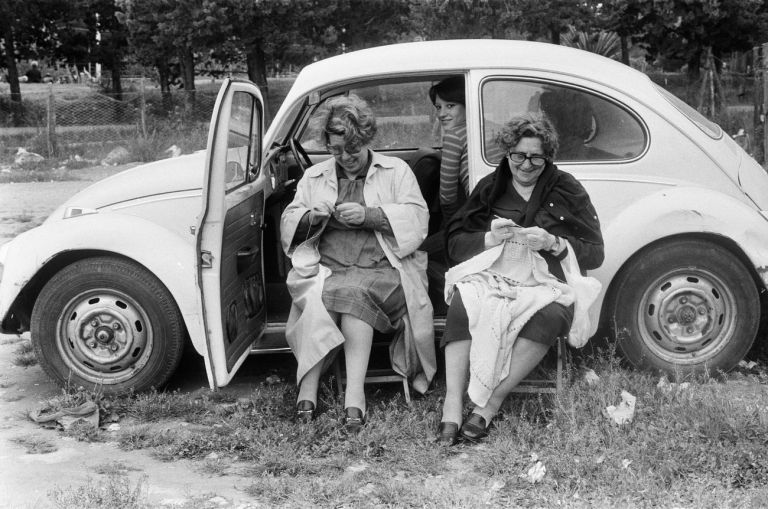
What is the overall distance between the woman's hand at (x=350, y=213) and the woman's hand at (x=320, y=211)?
43 millimetres

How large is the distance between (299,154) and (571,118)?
1.67 metres

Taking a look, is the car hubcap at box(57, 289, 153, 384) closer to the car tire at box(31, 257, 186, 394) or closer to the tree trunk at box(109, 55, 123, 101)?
the car tire at box(31, 257, 186, 394)

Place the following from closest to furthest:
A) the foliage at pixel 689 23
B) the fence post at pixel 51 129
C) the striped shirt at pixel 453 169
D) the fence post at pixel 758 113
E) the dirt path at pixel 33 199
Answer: the striped shirt at pixel 453 169
the dirt path at pixel 33 199
the fence post at pixel 758 113
the fence post at pixel 51 129
the foliage at pixel 689 23

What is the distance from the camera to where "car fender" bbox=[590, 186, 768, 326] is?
190 inches

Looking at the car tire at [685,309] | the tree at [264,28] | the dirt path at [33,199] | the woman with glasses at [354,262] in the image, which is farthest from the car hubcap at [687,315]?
the tree at [264,28]

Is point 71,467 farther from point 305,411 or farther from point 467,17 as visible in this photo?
point 467,17

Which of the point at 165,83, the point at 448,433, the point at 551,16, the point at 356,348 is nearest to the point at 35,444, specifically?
the point at 356,348

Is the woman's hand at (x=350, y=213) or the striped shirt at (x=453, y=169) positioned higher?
the striped shirt at (x=453, y=169)

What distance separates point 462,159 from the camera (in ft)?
16.7

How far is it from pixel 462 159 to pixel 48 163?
1296 centimetres

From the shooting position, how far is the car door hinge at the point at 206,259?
4.34 metres

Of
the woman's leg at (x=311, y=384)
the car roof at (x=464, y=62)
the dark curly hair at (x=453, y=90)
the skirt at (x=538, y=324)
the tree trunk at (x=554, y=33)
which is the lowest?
the woman's leg at (x=311, y=384)

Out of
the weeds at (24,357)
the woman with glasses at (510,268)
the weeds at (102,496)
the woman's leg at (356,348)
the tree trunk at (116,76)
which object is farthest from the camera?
the tree trunk at (116,76)

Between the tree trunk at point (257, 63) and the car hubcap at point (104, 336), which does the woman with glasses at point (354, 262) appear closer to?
the car hubcap at point (104, 336)
